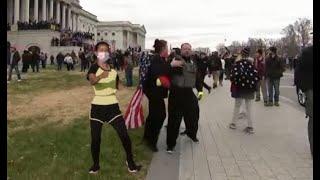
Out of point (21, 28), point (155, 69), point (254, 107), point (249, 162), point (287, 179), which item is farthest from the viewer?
point (21, 28)

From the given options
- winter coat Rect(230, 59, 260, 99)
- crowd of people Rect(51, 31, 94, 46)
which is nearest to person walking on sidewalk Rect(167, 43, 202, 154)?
winter coat Rect(230, 59, 260, 99)

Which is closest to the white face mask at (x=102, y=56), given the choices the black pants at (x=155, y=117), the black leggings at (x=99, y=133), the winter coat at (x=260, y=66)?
the black leggings at (x=99, y=133)

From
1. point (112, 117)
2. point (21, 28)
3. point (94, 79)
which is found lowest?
point (112, 117)

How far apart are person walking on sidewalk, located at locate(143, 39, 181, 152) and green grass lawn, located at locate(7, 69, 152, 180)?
34cm

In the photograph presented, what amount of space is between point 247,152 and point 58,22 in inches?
3692

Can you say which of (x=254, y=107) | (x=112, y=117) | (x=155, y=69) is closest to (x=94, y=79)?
(x=112, y=117)

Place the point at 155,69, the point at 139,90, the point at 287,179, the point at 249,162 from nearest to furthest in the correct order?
the point at 287,179, the point at 249,162, the point at 155,69, the point at 139,90

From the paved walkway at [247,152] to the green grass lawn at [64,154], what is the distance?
48 centimetres

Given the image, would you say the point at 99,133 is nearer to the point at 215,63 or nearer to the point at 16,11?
the point at 215,63

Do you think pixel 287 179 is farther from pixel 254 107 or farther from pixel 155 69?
pixel 254 107

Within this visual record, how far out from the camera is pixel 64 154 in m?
9.01

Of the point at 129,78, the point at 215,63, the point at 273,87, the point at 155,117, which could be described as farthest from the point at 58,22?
the point at 155,117

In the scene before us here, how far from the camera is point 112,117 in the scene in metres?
7.68
